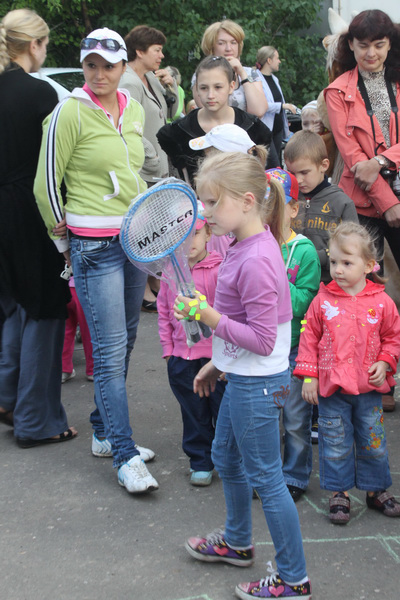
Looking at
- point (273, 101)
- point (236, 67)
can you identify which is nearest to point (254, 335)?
point (236, 67)

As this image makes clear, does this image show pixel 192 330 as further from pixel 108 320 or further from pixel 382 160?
pixel 382 160

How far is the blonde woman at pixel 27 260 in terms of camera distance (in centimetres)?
410

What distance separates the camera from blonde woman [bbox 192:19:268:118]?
6.23 metres

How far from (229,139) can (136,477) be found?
184 centimetres

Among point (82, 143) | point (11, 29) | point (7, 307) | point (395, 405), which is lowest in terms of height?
point (395, 405)

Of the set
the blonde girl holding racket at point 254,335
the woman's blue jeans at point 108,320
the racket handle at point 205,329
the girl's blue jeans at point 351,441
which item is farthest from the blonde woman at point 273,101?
the racket handle at point 205,329

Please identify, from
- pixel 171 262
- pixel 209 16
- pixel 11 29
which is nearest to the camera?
pixel 171 262

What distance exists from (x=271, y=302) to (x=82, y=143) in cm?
145

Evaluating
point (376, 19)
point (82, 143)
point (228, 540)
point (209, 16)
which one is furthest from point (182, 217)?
point (209, 16)

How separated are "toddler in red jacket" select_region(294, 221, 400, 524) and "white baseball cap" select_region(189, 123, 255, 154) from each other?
88 cm

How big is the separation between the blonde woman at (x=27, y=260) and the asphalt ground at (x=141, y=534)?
0.77 feet

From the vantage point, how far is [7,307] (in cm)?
443

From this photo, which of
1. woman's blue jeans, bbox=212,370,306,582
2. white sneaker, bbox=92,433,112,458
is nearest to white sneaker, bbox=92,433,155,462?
white sneaker, bbox=92,433,112,458

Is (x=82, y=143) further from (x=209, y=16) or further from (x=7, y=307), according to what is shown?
(x=209, y=16)
